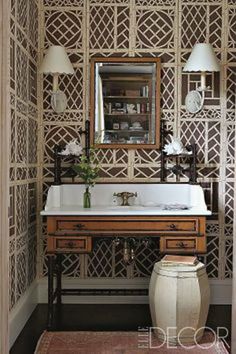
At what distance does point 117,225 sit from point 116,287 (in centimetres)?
90

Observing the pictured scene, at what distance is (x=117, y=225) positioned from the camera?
3.34 meters

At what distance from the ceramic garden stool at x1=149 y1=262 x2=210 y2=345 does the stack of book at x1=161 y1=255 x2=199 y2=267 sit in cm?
3

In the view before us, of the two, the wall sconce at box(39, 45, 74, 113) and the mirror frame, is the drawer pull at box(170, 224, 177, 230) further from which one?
the wall sconce at box(39, 45, 74, 113)

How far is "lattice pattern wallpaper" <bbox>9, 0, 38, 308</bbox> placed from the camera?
10.3 feet

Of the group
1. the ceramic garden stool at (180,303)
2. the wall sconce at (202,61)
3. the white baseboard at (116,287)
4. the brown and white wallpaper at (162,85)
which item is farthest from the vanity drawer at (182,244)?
the wall sconce at (202,61)

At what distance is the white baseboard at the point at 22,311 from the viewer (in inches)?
121

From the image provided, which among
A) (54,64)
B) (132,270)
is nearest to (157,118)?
(54,64)

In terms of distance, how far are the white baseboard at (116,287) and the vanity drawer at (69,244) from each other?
79 centimetres

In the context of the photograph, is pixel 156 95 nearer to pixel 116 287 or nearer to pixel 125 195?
pixel 125 195

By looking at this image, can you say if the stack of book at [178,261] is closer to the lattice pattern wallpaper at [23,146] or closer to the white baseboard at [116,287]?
the white baseboard at [116,287]

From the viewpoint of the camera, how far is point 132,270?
4.04 metres

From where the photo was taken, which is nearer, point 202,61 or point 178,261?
point 178,261

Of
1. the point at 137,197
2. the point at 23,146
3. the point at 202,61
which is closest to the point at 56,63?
the point at 23,146

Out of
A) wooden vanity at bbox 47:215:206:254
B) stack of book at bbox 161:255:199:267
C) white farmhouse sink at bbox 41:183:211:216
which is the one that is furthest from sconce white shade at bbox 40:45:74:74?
stack of book at bbox 161:255:199:267
